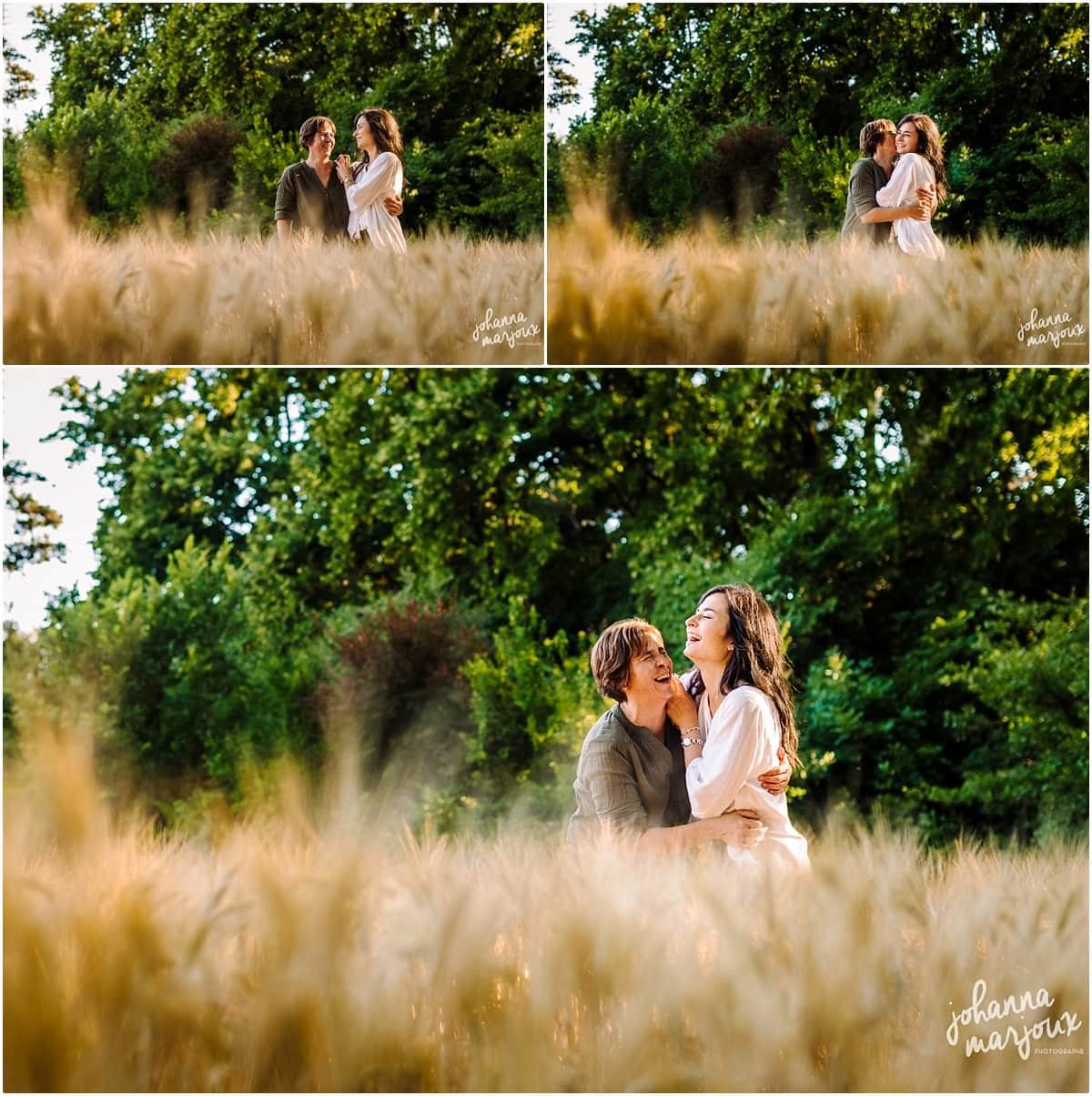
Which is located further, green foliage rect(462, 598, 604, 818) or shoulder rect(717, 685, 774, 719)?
green foliage rect(462, 598, 604, 818)

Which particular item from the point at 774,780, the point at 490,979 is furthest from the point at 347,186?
the point at 490,979

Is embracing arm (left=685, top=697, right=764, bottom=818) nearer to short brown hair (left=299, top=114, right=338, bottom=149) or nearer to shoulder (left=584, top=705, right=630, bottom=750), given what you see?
shoulder (left=584, top=705, right=630, bottom=750)

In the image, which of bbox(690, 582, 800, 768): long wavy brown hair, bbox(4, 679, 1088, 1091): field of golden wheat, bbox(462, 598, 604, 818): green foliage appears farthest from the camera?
bbox(462, 598, 604, 818): green foliage

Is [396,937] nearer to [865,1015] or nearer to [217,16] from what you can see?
[865,1015]

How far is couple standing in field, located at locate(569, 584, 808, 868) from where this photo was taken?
207 cm

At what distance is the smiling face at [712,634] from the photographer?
7.18 feet

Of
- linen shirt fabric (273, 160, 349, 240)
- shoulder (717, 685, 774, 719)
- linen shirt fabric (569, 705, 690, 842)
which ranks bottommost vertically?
linen shirt fabric (569, 705, 690, 842)

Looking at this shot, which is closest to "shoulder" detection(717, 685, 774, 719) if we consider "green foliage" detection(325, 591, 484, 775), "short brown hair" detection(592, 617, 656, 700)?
"short brown hair" detection(592, 617, 656, 700)

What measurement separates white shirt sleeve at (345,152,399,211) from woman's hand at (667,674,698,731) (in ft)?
4.65

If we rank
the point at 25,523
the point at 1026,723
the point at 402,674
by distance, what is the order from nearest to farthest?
the point at 25,523 → the point at 1026,723 → the point at 402,674

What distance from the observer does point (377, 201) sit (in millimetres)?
2705

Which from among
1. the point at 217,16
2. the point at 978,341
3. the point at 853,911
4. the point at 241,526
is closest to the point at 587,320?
the point at 978,341

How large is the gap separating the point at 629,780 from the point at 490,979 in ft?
1.44

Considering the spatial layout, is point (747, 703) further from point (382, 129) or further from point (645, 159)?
point (382, 129)
